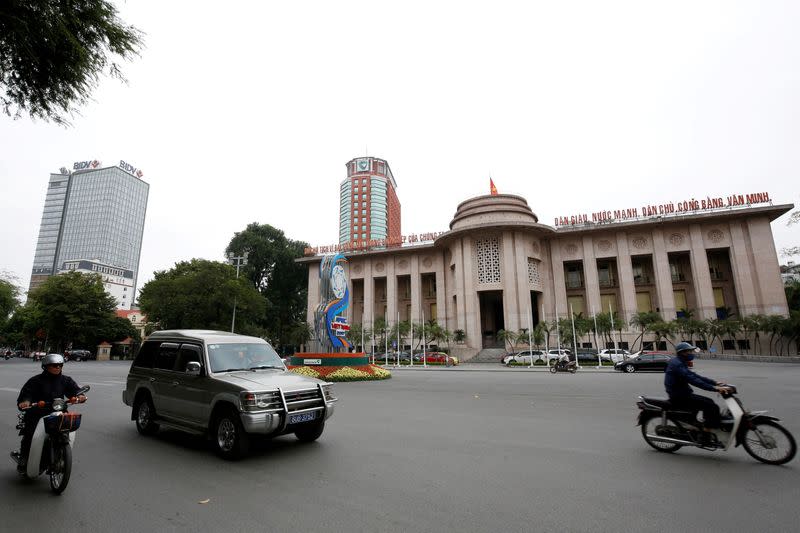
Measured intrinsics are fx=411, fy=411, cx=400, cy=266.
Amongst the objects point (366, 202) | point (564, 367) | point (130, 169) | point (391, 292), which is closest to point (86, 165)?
point (130, 169)

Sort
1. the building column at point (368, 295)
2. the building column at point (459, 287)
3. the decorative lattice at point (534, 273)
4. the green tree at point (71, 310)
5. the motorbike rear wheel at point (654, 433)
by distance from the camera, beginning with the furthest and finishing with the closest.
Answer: the building column at point (368, 295)
the decorative lattice at point (534, 273)
the building column at point (459, 287)
the green tree at point (71, 310)
the motorbike rear wheel at point (654, 433)

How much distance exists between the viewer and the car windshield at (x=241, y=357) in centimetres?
644

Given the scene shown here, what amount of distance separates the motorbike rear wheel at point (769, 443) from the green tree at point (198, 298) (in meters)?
36.1

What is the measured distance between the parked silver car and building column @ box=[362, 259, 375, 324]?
159 ft

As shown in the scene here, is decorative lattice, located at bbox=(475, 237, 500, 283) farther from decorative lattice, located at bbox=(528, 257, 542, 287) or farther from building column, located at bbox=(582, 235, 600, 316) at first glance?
building column, located at bbox=(582, 235, 600, 316)

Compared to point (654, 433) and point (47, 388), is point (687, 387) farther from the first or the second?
point (47, 388)

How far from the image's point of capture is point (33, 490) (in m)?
4.40

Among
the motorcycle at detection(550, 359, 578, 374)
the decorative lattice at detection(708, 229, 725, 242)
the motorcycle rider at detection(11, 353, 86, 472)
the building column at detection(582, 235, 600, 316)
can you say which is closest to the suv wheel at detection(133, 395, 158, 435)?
the motorcycle rider at detection(11, 353, 86, 472)

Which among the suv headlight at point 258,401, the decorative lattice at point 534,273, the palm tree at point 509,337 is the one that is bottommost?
the suv headlight at point 258,401

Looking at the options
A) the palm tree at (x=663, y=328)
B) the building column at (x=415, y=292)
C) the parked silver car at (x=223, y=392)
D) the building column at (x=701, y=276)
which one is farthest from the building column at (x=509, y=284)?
the parked silver car at (x=223, y=392)

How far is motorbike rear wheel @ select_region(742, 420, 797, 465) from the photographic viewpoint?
16.8ft

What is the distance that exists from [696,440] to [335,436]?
17.6 feet

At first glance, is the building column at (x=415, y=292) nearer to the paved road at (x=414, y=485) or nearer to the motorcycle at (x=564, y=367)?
the motorcycle at (x=564, y=367)

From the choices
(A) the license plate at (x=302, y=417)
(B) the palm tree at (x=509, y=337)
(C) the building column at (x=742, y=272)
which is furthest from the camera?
(C) the building column at (x=742, y=272)
